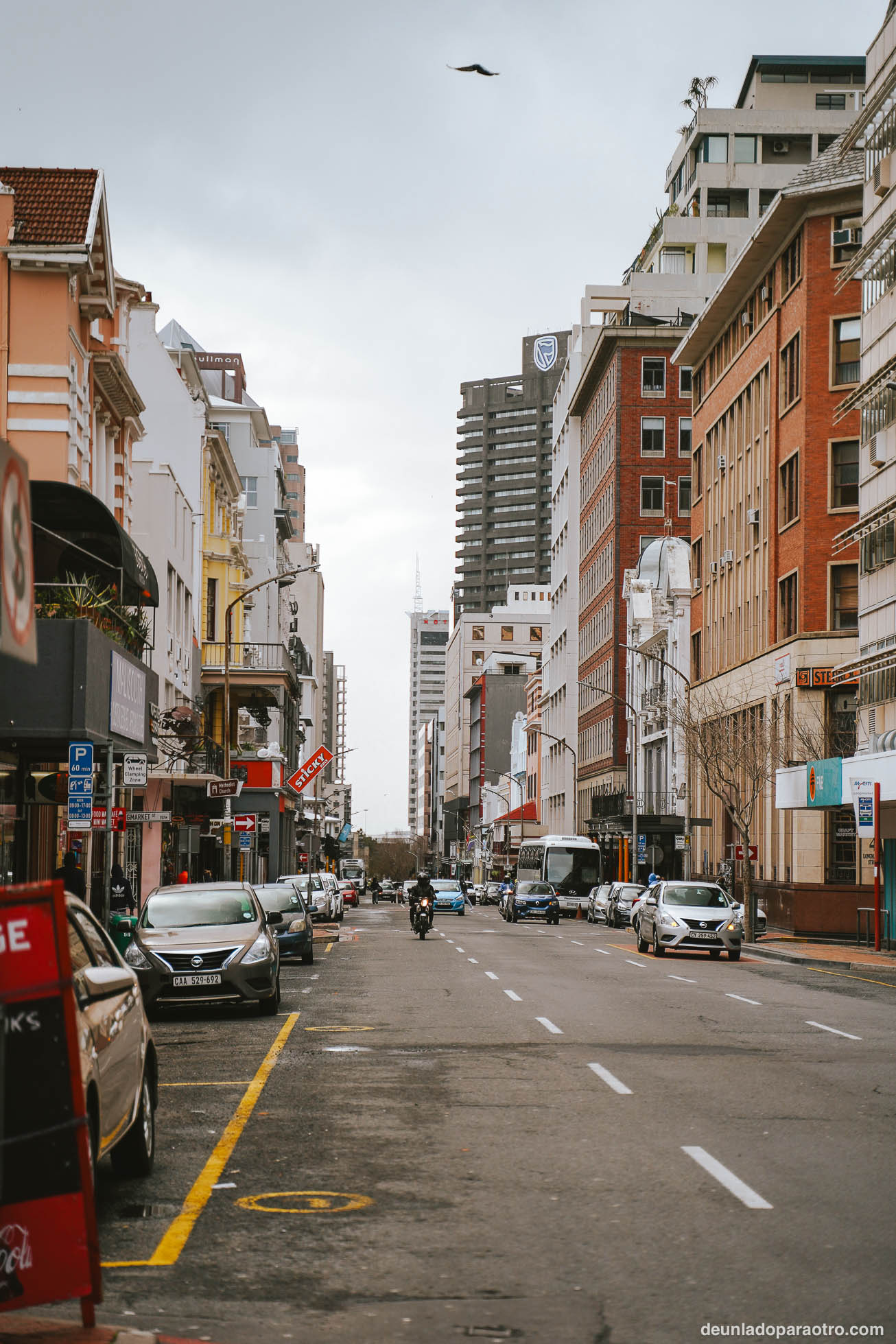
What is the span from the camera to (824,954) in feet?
119

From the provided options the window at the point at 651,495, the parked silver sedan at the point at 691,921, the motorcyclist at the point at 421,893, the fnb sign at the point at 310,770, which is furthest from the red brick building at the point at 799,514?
the window at the point at 651,495

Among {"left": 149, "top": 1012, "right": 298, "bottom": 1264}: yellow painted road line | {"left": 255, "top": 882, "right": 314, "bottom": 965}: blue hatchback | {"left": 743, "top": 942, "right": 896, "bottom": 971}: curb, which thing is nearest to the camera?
{"left": 149, "top": 1012, "right": 298, "bottom": 1264}: yellow painted road line

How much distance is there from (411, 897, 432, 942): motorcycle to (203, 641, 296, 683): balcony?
14.9 metres

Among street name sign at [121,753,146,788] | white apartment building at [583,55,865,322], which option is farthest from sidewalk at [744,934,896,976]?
white apartment building at [583,55,865,322]

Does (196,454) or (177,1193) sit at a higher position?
(196,454)

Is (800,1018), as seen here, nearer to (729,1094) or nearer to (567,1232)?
(729,1094)

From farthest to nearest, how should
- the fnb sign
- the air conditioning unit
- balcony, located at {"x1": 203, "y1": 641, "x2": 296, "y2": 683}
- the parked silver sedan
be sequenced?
balcony, located at {"x1": 203, "y1": 641, "x2": 296, "y2": 683} → the fnb sign → the air conditioning unit → the parked silver sedan

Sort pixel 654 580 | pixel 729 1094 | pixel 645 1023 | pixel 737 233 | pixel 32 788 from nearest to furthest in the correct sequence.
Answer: pixel 729 1094 → pixel 645 1023 → pixel 32 788 → pixel 654 580 → pixel 737 233

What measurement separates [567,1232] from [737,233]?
103 m

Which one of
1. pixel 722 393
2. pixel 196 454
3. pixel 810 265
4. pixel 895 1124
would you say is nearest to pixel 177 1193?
pixel 895 1124

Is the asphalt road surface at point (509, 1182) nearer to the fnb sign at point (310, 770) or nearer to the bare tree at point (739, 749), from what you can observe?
the fnb sign at point (310, 770)

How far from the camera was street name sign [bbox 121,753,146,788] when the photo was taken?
80.7ft

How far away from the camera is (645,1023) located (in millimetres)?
18891

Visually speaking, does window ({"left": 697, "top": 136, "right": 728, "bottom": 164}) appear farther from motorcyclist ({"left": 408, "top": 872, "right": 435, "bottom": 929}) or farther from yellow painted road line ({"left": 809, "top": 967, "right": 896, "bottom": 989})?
yellow painted road line ({"left": 809, "top": 967, "right": 896, "bottom": 989})
